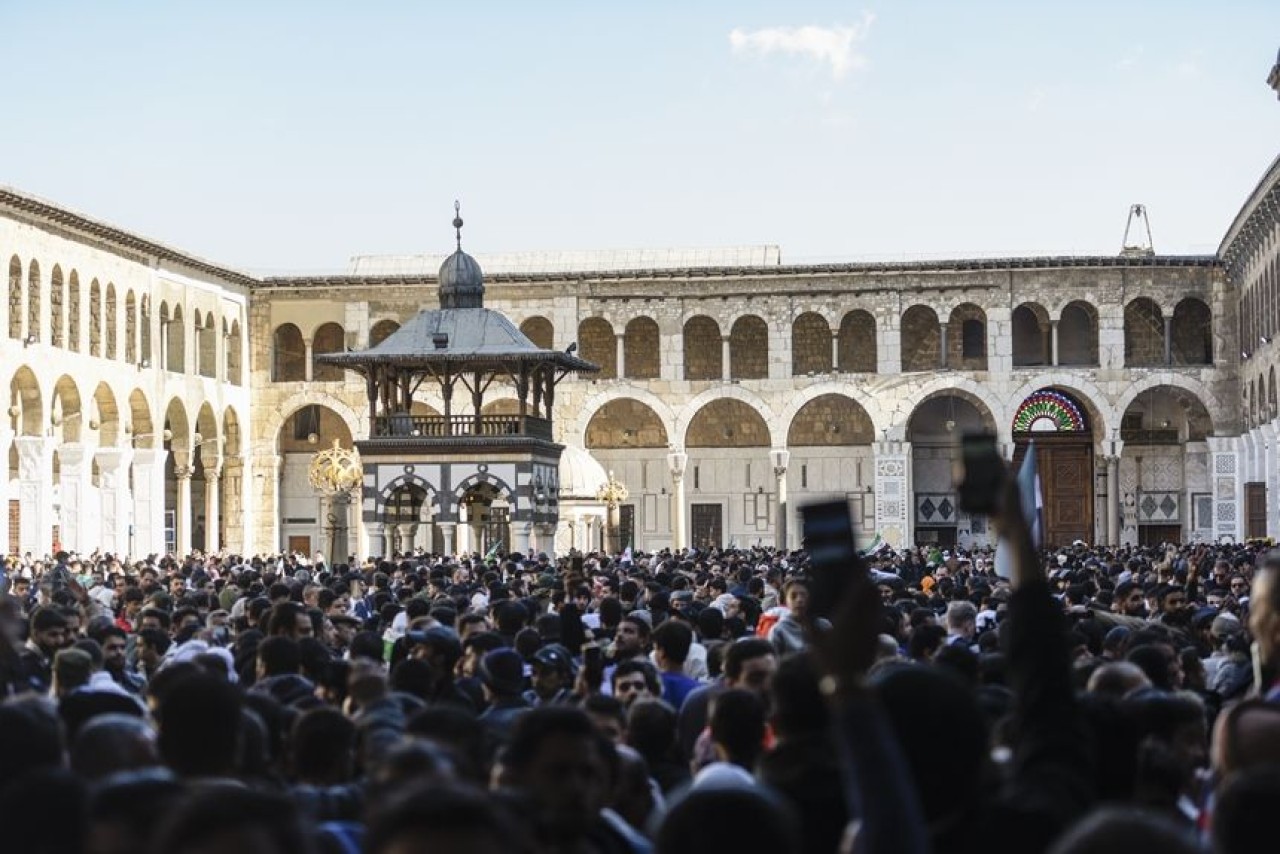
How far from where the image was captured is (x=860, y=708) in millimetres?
3922

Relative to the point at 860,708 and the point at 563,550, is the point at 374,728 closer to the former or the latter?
the point at 860,708

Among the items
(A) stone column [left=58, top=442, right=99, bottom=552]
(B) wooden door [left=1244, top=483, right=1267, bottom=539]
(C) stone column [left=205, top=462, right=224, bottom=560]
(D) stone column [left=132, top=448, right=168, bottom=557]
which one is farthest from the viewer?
(C) stone column [left=205, top=462, right=224, bottom=560]

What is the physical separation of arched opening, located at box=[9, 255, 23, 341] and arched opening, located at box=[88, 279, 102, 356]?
11.3ft

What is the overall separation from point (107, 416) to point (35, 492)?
4.32 meters

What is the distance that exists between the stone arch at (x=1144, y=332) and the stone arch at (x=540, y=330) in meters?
14.1

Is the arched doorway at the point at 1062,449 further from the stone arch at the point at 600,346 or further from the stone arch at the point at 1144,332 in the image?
the stone arch at the point at 600,346

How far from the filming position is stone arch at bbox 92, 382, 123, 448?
146ft

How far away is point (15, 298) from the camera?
40219mm

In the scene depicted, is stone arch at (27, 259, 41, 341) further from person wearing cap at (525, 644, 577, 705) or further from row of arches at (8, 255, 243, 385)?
person wearing cap at (525, 644, 577, 705)

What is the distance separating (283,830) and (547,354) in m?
31.6

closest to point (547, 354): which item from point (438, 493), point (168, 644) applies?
point (438, 493)

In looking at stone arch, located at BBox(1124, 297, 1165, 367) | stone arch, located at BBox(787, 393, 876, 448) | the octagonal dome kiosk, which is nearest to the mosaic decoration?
stone arch, located at BBox(1124, 297, 1165, 367)

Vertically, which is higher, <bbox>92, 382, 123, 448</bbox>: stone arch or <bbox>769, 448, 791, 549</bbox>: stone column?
<bbox>92, 382, 123, 448</bbox>: stone arch

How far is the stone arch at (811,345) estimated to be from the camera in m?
52.2
